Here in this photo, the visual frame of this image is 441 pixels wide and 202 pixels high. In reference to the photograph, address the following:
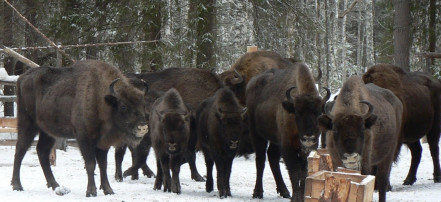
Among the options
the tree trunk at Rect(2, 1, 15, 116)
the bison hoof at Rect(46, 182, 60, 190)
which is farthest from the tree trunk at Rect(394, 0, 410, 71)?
the tree trunk at Rect(2, 1, 15, 116)

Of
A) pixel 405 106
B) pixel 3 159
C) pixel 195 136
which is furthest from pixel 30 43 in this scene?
pixel 405 106

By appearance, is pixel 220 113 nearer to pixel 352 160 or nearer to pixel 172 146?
pixel 172 146

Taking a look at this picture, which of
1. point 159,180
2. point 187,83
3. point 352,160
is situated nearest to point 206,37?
point 187,83

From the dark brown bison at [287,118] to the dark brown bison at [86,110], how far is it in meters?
1.92

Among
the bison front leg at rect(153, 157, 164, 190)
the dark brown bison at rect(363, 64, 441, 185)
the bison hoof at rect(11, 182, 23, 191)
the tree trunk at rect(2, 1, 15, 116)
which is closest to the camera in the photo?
the bison hoof at rect(11, 182, 23, 191)

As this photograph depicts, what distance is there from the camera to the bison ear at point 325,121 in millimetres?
8227

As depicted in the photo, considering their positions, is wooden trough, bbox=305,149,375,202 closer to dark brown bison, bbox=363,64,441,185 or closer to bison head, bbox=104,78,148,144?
bison head, bbox=104,78,148,144

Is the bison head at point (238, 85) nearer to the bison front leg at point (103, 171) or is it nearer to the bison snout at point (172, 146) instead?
the bison snout at point (172, 146)

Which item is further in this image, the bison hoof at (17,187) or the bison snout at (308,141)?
the bison hoof at (17,187)

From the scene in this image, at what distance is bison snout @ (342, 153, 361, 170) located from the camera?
7.97 metres

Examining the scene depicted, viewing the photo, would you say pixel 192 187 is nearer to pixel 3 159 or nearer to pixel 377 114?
pixel 377 114

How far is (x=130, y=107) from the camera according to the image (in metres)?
10.1

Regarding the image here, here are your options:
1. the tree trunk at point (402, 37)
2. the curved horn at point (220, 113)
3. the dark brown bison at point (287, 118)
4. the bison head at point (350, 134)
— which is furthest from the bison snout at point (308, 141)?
the tree trunk at point (402, 37)

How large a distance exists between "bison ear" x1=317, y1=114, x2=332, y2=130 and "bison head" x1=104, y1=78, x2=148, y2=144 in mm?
2996
